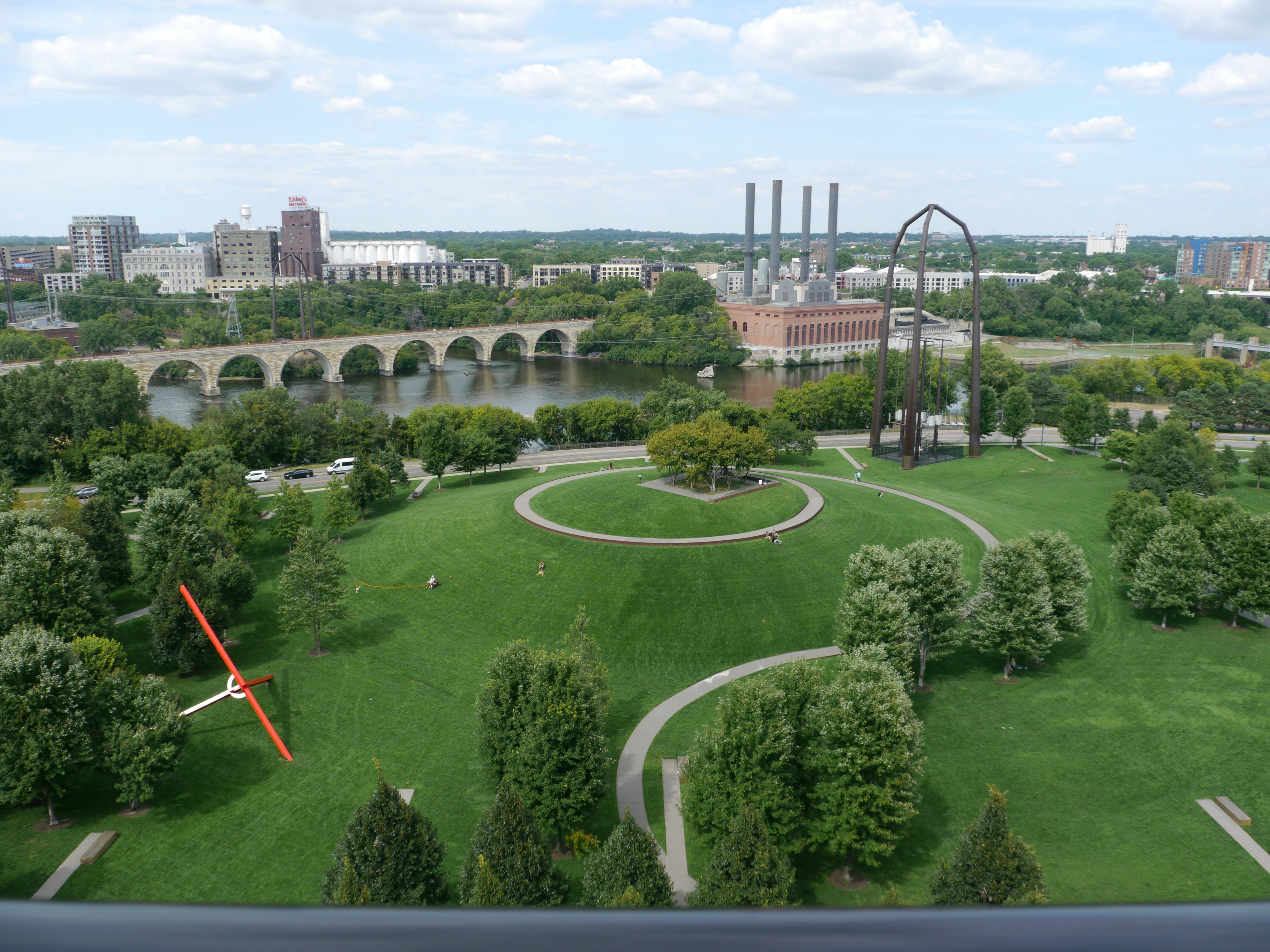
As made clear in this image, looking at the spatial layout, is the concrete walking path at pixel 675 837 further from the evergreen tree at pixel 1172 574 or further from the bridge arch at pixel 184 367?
the bridge arch at pixel 184 367

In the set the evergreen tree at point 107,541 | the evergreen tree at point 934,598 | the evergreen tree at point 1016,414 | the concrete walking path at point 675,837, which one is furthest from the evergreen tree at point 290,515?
the evergreen tree at point 1016,414

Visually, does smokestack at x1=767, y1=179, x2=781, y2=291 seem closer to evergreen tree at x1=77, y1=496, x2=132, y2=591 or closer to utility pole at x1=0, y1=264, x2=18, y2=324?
utility pole at x1=0, y1=264, x2=18, y2=324

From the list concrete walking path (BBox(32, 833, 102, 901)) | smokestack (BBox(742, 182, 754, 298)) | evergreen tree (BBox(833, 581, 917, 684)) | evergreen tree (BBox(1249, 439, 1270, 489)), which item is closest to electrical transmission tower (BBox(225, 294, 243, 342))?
smokestack (BBox(742, 182, 754, 298))

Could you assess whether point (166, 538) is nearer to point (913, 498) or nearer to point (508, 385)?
point (913, 498)

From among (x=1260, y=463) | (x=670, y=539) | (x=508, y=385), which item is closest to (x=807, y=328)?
(x=508, y=385)

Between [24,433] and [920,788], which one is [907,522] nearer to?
[920,788]

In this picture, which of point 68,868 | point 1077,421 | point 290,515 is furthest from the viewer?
point 1077,421
